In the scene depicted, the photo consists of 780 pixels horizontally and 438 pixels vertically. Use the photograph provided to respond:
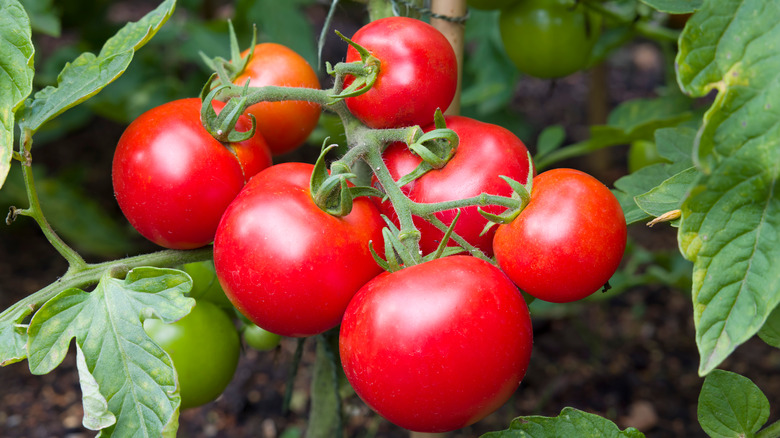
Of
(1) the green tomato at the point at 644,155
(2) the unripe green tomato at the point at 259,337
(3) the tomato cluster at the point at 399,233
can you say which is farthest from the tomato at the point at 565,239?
(1) the green tomato at the point at 644,155

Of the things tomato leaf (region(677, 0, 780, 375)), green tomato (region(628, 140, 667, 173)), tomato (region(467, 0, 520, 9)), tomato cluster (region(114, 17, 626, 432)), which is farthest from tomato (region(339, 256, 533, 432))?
green tomato (region(628, 140, 667, 173))

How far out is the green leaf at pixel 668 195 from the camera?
1.78 feet

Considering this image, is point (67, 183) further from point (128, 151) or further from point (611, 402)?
point (611, 402)

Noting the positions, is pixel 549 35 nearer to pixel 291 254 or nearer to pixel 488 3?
pixel 488 3

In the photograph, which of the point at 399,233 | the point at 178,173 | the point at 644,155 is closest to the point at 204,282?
the point at 178,173

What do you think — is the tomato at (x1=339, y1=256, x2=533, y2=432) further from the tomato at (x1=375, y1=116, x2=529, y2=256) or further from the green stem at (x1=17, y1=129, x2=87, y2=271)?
the green stem at (x1=17, y1=129, x2=87, y2=271)

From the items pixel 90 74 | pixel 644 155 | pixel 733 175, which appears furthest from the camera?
pixel 644 155

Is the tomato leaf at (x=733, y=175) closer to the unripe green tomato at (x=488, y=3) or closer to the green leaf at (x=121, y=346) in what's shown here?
the green leaf at (x=121, y=346)

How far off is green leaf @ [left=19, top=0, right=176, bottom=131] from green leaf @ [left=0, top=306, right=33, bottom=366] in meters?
0.17

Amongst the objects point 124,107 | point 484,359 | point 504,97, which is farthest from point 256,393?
point 484,359

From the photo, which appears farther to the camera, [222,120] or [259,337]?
[259,337]

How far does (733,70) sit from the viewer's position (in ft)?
1.37

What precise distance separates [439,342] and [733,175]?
0.23 metres

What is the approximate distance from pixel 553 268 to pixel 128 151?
15.6 inches
